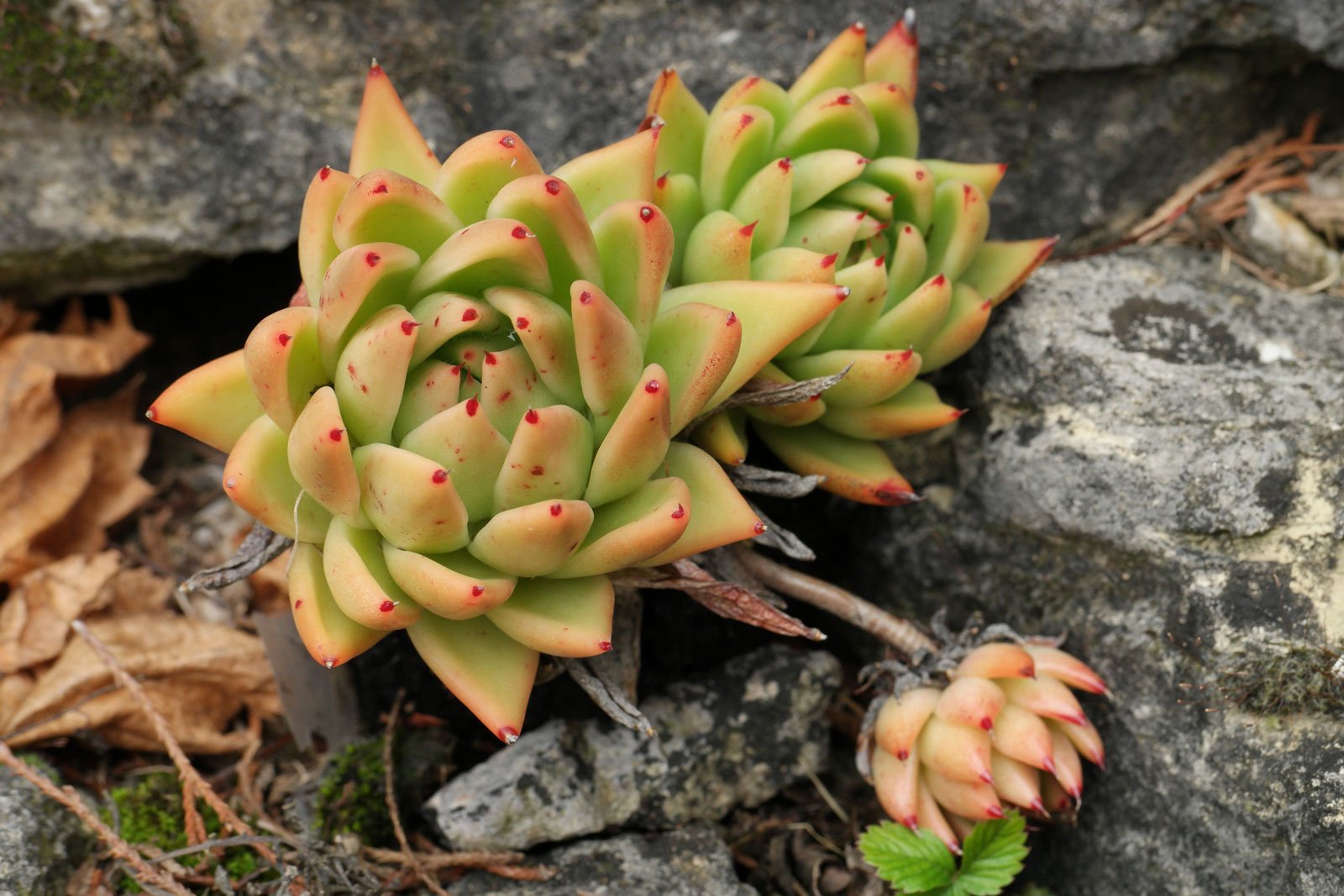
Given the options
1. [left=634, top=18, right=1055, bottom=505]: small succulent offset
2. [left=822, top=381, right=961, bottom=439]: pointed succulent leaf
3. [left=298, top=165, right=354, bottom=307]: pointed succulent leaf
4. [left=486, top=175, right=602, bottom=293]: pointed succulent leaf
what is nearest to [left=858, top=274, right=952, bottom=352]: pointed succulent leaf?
[left=634, top=18, right=1055, bottom=505]: small succulent offset

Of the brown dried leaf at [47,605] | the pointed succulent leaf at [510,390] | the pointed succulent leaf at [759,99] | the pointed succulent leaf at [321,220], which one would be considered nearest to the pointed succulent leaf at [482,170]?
the pointed succulent leaf at [321,220]

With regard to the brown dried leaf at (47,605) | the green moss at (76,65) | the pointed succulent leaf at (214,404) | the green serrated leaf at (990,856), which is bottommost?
the green serrated leaf at (990,856)

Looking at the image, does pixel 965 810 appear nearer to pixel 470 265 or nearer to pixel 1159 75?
pixel 470 265

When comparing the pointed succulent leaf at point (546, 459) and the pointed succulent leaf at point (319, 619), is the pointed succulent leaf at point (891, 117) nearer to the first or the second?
the pointed succulent leaf at point (546, 459)

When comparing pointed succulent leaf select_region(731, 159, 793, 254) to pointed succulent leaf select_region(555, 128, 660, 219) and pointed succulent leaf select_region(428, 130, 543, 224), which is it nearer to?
pointed succulent leaf select_region(555, 128, 660, 219)

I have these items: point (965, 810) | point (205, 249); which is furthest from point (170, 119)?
point (965, 810)

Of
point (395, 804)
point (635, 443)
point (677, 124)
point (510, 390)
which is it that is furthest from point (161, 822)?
point (677, 124)
